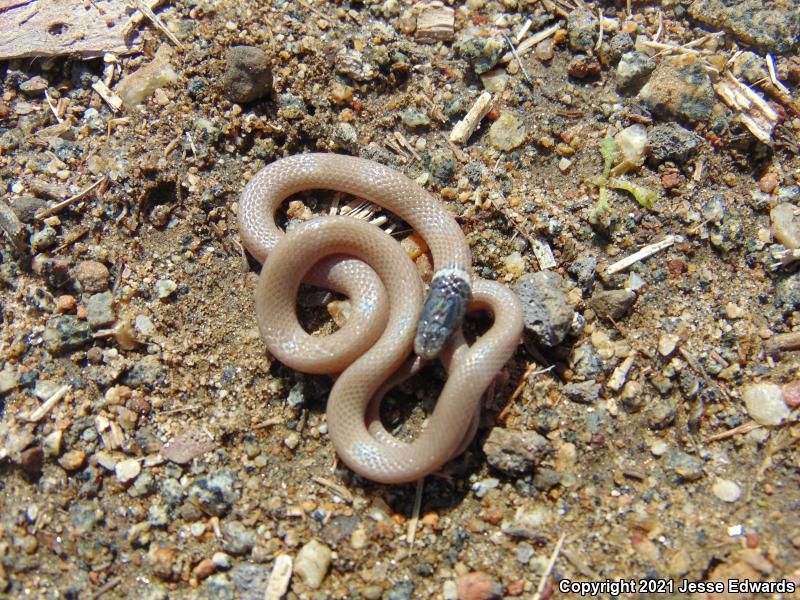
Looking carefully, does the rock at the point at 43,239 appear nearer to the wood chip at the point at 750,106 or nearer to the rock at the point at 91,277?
the rock at the point at 91,277

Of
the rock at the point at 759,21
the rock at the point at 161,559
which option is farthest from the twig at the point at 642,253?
the rock at the point at 161,559

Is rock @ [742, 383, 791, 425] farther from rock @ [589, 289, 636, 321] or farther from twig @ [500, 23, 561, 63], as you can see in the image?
twig @ [500, 23, 561, 63]

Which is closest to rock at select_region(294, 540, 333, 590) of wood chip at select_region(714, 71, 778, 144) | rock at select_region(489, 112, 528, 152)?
rock at select_region(489, 112, 528, 152)

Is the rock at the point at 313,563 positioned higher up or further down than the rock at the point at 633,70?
further down

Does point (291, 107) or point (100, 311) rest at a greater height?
point (291, 107)

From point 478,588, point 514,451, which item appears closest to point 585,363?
point 514,451

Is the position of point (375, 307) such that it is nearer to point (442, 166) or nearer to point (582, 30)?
point (442, 166)

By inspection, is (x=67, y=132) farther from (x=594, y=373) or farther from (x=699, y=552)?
(x=699, y=552)
